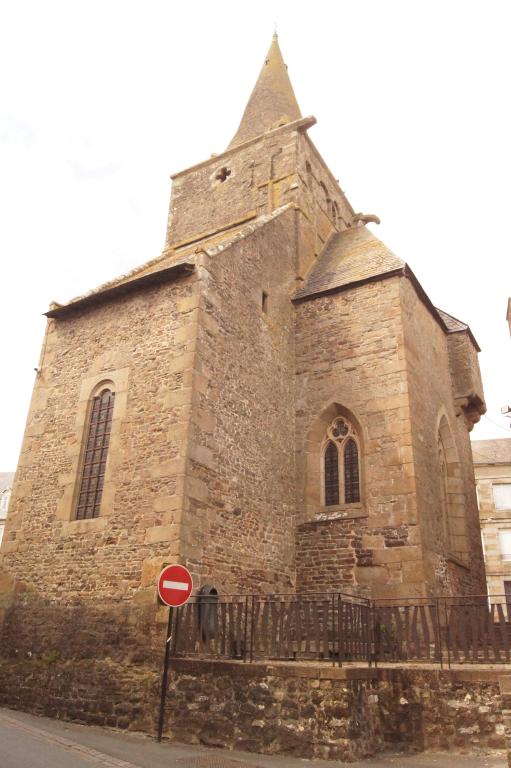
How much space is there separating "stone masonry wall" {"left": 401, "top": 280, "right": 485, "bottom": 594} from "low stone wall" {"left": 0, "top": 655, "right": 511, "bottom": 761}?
3230 millimetres

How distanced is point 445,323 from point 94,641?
43.1 feet

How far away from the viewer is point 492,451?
114 ft

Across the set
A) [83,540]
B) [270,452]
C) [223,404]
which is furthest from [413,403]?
[83,540]

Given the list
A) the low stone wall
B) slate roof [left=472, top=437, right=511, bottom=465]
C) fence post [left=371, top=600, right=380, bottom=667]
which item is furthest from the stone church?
slate roof [left=472, top=437, right=511, bottom=465]

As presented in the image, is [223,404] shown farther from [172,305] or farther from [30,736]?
[30,736]

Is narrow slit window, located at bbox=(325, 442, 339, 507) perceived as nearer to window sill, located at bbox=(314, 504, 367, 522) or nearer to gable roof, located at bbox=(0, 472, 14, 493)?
window sill, located at bbox=(314, 504, 367, 522)

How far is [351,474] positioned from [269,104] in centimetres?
1619

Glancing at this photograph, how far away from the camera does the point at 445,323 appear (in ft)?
59.6

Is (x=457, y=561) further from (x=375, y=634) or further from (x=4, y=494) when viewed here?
(x=4, y=494)

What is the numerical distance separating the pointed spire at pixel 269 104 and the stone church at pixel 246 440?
6973 millimetres

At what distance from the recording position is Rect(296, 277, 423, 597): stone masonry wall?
467 inches

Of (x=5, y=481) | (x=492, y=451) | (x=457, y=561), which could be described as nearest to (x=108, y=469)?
(x=457, y=561)

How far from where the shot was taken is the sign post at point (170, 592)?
8484 millimetres

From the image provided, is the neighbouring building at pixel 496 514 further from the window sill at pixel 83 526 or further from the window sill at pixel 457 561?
the window sill at pixel 83 526
